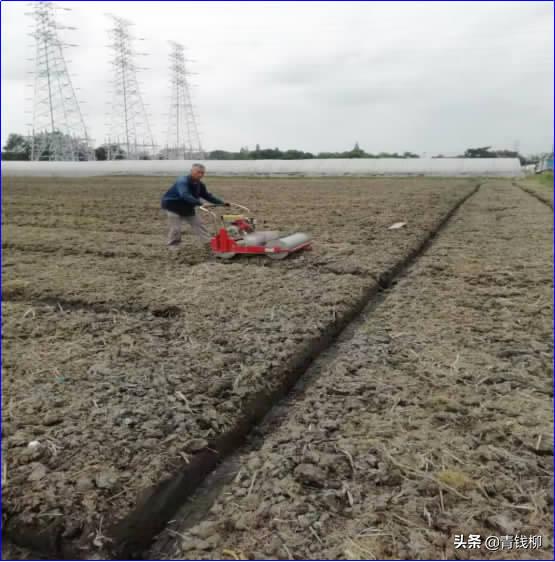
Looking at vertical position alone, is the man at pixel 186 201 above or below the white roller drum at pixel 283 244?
above

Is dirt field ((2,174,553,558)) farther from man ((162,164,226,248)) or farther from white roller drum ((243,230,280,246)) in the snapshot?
man ((162,164,226,248))

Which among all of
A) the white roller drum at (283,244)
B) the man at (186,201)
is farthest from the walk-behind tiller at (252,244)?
the man at (186,201)

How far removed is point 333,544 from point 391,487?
448mm

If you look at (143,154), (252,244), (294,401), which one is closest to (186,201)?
(252,244)

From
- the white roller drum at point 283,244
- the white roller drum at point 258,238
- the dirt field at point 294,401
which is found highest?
the white roller drum at point 258,238

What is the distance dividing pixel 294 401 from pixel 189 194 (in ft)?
14.1

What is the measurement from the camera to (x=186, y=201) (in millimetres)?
7047

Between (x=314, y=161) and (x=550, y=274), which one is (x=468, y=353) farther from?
(x=314, y=161)

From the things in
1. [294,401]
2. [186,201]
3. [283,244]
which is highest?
[186,201]

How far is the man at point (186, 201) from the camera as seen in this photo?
22.5 feet

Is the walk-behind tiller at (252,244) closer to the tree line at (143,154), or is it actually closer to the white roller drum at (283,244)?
the white roller drum at (283,244)

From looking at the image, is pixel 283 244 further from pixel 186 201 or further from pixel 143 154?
pixel 143 154

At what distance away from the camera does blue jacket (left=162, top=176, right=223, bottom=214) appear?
670 centimetres

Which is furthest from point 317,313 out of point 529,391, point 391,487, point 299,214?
point 299,214
